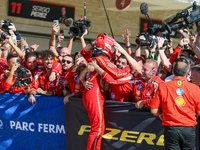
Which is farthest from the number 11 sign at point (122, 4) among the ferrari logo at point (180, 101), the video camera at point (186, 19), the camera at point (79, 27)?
the ferrari logo at point (180, 101)

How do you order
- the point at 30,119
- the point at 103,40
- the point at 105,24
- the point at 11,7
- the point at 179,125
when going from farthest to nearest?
the point at 105,24 → the point at 11,7 → the point at 30,119 → the point at 103,40 → the point at 179,125

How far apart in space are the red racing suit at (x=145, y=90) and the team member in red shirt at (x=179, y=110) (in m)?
0.42

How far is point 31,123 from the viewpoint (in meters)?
4.85

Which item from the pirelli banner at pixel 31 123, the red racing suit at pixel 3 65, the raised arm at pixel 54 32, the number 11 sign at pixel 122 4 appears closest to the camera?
the pirelli banner at pixel 31 123

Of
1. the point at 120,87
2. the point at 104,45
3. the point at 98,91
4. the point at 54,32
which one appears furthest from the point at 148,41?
the point at 54,32

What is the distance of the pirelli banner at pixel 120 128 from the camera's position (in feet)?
12.3

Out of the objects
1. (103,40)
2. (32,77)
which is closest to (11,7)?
(32,77)

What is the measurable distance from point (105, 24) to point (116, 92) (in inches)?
364

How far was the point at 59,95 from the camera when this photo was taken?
16.6ft

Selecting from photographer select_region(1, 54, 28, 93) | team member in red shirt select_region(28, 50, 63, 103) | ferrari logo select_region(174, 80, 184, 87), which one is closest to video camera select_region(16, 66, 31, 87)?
photographer select_region(1, 54, 28, 93)

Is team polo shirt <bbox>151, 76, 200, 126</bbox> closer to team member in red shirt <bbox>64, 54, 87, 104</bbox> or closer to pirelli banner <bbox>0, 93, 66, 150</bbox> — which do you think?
team member in red shirt <bbox>64, 54, 87, 104</bbox>

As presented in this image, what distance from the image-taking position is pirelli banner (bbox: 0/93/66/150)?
4633mm

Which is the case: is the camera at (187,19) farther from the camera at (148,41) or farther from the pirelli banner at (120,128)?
the pirelli banner at (120,128)

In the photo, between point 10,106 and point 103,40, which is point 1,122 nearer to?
point 10,106
